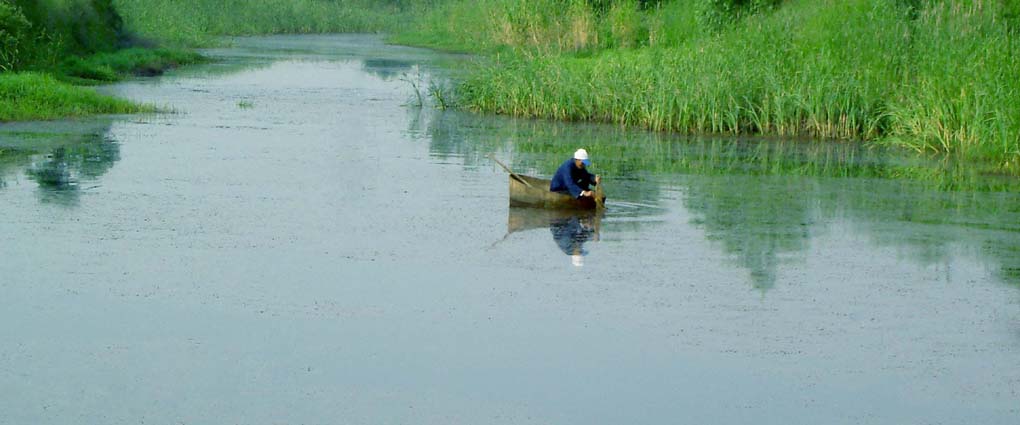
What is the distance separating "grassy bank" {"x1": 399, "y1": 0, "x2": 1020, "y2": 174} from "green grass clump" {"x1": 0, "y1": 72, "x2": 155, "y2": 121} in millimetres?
6743

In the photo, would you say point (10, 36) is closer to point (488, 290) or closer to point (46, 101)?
point (46, 101)

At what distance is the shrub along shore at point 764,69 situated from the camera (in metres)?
19.4

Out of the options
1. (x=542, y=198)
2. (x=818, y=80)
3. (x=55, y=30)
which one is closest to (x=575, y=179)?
(x=542, y=198)

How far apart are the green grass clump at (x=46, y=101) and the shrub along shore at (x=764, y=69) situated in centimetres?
20

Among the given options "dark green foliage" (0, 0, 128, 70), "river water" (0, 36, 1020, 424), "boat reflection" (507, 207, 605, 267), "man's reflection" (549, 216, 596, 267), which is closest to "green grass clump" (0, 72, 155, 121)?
"dark green foliage" (0, 0, 128, 70)

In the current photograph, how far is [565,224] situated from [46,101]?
12.9 m

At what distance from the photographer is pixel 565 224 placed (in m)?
14.4

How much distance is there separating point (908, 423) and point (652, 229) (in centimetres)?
625

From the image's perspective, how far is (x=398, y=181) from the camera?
57.2 feet

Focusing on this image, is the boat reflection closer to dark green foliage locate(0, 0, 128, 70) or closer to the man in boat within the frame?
the man in boat

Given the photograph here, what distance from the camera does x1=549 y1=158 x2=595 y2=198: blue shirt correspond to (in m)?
14.6

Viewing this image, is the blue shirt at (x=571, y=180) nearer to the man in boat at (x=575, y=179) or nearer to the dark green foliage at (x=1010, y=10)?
the man in boat at (x=575, y=179)

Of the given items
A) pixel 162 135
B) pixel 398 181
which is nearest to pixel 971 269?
pixel 398 181

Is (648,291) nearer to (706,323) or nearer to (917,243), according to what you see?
(706,323)
